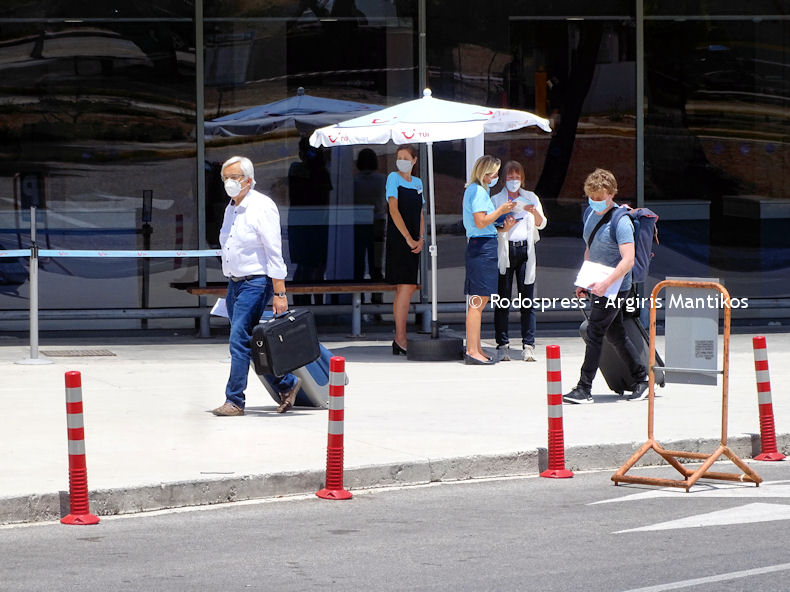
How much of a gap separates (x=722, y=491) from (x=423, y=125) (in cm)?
607

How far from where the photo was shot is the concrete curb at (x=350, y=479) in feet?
26.6

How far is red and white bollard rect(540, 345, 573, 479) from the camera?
929 cm

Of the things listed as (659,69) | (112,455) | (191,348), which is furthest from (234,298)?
(659,69)

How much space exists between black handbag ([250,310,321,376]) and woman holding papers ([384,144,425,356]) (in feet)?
13.0

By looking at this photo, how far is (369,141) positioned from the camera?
555 inches

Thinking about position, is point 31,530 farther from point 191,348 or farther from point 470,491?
point 191,348

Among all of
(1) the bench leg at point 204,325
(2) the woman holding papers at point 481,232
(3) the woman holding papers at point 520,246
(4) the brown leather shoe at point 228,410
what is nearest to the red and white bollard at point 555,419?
(4) the brown leather shoe at point 228,410

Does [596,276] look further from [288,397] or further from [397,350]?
[397,350]

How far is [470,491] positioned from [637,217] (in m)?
3.67

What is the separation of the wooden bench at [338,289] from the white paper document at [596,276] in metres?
4.26

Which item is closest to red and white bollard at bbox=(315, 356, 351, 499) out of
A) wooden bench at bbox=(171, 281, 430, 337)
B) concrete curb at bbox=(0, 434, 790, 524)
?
concrete curb at bbox=(0, 434, 790, 524)

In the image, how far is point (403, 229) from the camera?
14742mm

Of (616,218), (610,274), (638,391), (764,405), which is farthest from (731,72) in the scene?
(764,405)

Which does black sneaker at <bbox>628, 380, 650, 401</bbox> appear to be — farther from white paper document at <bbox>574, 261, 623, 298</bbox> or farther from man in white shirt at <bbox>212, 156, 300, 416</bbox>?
man in white shirt at <bbox>212, 156, 300, 416</bbox>
